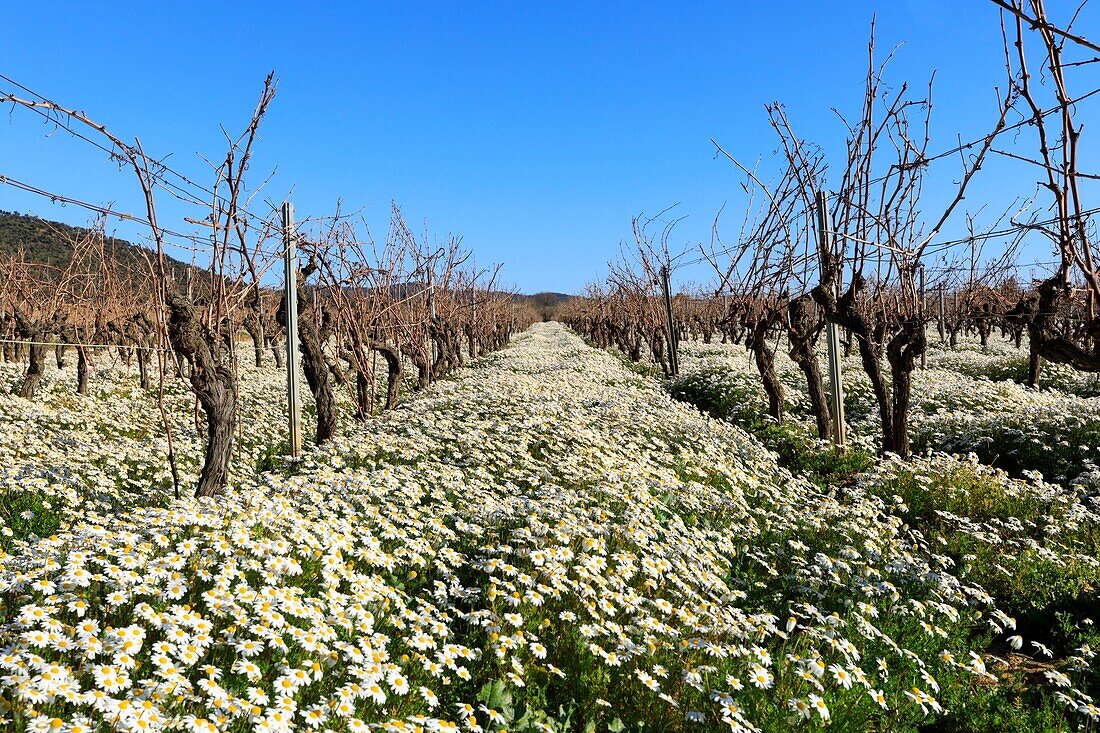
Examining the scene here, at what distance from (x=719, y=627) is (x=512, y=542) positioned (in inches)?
64.4

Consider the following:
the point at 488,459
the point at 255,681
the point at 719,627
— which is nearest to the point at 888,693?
the point at 719,627

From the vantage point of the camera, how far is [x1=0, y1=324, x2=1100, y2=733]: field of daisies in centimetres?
286

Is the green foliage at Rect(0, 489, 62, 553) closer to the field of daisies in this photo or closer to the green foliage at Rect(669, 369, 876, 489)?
the field of daisies

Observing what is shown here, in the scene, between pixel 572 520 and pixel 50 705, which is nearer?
pixel 50 705

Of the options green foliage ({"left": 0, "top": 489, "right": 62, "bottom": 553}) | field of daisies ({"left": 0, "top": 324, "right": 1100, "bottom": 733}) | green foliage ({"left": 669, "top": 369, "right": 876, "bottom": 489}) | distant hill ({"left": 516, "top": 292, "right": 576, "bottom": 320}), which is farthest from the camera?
distant hill ({"left": 516, "top": 292, "right": 576, "bottom": 320})

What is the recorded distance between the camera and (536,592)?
4.11 metres

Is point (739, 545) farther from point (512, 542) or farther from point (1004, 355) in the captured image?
point (1004, 355)

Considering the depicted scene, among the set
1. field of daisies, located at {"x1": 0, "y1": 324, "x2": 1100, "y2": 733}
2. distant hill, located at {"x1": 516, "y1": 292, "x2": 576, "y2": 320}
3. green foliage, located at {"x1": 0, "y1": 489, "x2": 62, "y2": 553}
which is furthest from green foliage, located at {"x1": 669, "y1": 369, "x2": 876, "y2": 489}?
distant hill, located at {"x1": 516, "y1": 292, "x2": 576, "y2": 320}

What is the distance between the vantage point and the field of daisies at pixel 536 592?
2855 mm

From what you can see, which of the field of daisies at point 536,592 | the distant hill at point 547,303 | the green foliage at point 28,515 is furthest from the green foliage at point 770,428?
the distant hill at point 547,303

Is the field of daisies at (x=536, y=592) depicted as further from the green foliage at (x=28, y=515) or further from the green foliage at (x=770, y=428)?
the green foliage at (x=770, y=428)

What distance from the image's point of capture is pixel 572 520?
503 cm

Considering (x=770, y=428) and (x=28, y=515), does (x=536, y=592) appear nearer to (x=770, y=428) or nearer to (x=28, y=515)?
(x=28, y=515)

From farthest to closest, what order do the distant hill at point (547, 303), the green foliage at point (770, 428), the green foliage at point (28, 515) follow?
the distant hill at point (547, 303)
the green foliage at point (770, 428)
the green foliage at point (28, 515)
